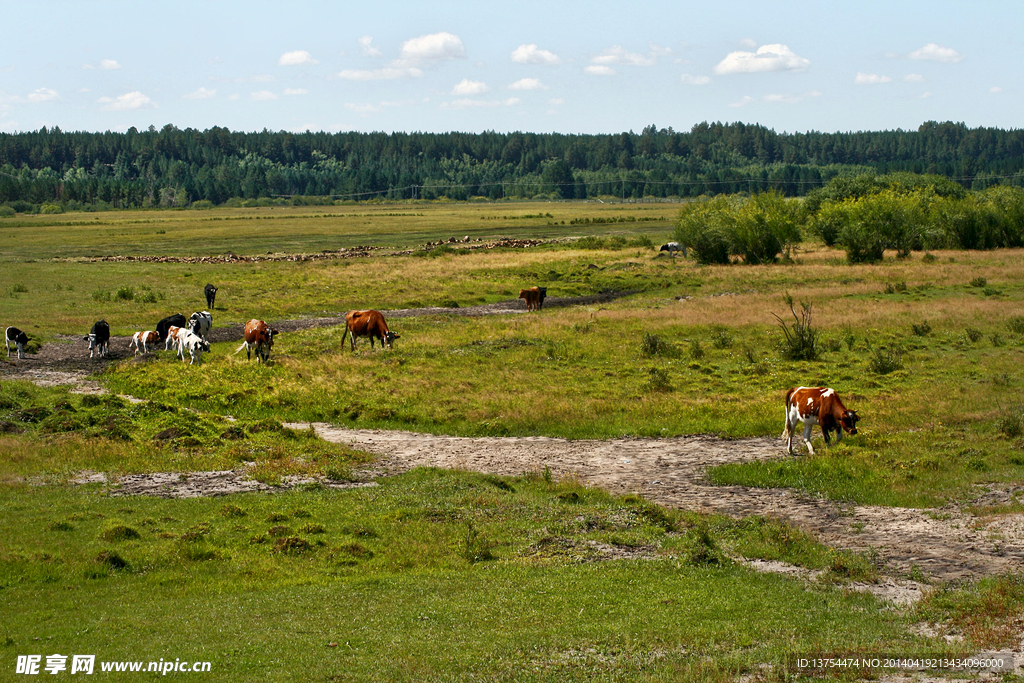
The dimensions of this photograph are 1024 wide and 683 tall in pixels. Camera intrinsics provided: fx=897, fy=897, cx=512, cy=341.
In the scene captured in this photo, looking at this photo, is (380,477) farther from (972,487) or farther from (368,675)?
(972,487)

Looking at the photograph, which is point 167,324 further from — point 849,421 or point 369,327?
point 849,421

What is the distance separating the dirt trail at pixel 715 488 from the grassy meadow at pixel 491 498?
0.80 metres

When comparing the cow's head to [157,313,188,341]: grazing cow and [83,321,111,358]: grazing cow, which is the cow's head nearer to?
[157,313,188,341]: grazing cow

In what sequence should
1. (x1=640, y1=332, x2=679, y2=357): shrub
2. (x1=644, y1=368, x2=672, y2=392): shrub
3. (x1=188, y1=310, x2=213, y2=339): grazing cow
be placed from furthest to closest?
(x1=188, y1=310, x2=213, y2=339): grazing cow < (x1=640, y1=332, x2=679, y2=357): shrub < (x1=644, y1=368, x2=672, y2=392): shrub

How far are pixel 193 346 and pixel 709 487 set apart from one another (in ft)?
71.8

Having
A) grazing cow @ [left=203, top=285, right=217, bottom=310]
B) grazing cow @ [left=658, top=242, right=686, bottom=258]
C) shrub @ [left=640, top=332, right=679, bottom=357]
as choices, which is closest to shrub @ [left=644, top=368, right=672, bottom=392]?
shrub @ [left=640, top=332, right=679, bottom=357]

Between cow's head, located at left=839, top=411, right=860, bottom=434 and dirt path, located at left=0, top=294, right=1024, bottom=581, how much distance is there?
1.61 m

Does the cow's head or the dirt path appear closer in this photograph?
the dirt path

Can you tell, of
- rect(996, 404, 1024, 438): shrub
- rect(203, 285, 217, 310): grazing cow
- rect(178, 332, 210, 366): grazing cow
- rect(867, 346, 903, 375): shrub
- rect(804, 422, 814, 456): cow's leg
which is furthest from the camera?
rect(203, 285, 217, 310): grazing cow

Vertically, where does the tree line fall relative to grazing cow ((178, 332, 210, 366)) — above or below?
above

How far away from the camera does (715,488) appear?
1992cm

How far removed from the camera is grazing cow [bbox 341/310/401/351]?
122 feet

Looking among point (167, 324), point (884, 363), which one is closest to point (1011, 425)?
point (884, 363)

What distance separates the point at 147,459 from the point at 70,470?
70.0 inches
